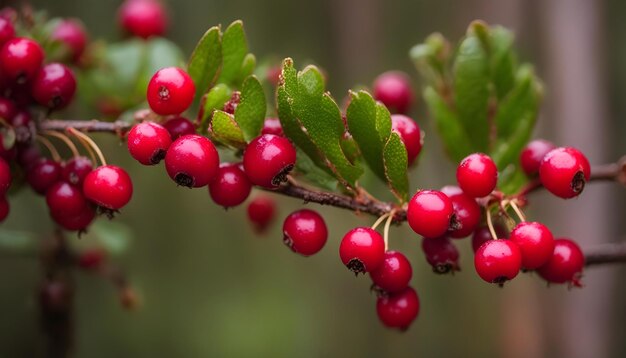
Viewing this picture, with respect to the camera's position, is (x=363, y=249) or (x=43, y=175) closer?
(x=363, y=249)

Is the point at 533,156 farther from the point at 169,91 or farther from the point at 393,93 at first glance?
the point at 169,91

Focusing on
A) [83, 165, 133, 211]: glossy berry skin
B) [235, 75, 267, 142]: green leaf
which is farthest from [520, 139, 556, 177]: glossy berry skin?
[83, 165, 133, 211]: glossy berry skin

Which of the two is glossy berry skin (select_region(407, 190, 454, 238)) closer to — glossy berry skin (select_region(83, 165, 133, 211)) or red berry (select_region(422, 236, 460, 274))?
red berry (select_region(422, 236, 460, 274))

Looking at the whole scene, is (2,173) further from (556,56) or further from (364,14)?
(364,14)

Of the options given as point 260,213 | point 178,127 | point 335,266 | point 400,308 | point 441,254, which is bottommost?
point 335,266

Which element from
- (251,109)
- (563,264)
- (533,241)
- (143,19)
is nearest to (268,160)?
(251,109)

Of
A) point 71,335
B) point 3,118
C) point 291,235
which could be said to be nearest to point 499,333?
point 71,335

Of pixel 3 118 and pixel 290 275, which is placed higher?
pixel 3 118

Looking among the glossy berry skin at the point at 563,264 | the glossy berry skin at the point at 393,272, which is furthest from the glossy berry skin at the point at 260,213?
the glossy berry skin at the point at 563,264
